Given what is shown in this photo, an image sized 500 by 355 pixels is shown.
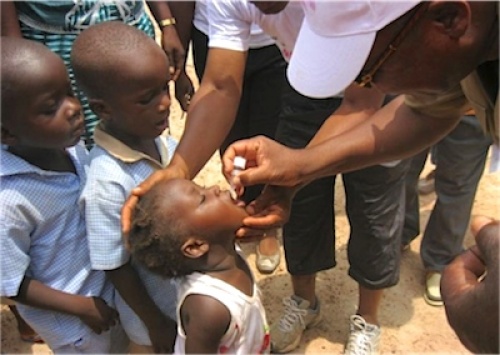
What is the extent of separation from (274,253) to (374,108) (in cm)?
112

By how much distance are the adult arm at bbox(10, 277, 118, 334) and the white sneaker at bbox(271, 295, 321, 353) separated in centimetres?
84

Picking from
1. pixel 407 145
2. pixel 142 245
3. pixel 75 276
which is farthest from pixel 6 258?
pixel 407 145

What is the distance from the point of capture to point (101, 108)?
1934 mm

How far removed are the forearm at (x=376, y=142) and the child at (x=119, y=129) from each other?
46 centimetres

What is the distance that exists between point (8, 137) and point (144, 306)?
624 millimetres

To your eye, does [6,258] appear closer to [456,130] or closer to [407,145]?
[407,145]

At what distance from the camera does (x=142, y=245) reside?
5.88 ft

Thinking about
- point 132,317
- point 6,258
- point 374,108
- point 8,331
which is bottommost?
point 8,331

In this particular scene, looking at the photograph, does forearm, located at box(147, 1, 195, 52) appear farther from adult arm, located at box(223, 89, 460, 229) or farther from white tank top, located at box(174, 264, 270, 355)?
white tank top, located at box(174, 264, 270, 355)

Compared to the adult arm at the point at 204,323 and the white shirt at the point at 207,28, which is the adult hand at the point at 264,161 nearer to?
Result: the adult arm at the point at 204,323

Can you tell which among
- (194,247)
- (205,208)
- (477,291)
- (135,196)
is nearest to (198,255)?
(194,247)

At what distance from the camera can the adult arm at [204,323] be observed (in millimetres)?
1794

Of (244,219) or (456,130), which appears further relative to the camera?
(456,130)

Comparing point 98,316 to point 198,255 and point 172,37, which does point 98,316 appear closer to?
point 198,255
